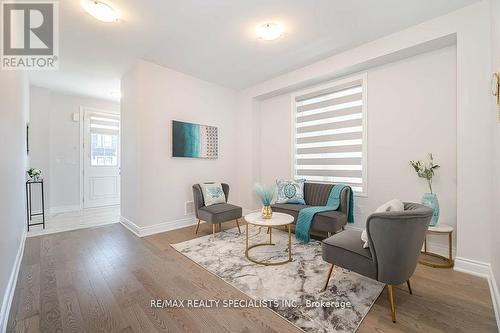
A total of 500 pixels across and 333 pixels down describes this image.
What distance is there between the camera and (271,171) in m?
4.68

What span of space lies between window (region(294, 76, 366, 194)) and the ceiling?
0.68 metres

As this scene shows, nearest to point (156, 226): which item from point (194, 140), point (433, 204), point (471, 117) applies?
point (194, 140)

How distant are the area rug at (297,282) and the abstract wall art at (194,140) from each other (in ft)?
5.39

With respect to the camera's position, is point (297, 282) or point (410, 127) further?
point (410, 127)

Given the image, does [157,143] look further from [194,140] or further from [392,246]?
[392,246]

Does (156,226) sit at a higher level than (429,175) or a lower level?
lower

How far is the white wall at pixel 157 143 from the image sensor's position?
348 centimetres

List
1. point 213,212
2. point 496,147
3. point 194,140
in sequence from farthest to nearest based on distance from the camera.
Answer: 1. point 194,140
2. point 213,212
3. point 496,147

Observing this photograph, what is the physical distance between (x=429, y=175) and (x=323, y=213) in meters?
1.36

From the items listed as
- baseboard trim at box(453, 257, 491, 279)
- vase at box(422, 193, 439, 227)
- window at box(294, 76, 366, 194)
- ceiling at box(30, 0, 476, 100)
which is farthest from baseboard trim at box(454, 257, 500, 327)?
ceiling at box(30, 0, 476, 100)

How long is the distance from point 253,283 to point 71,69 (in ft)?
15.0

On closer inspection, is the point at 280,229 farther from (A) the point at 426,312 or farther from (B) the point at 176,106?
(B) the point at 176,106

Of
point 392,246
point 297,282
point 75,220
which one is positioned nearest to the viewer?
point 392,246

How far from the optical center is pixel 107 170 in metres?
5.67
